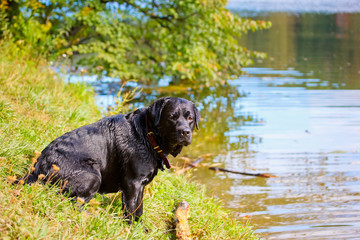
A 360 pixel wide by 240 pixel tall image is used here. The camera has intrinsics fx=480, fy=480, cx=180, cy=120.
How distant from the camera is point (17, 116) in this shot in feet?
21.8

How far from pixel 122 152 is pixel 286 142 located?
551 centimetres

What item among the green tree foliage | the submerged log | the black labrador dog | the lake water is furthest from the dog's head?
the green tree foliage

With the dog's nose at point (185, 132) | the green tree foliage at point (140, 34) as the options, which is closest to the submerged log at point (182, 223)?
the dog's nose at point (185, 132)

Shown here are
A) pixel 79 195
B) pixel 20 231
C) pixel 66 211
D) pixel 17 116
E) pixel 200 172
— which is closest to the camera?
pixel 20 231

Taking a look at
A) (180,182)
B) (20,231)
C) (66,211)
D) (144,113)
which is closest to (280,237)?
(180,182)

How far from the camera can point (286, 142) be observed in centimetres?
959

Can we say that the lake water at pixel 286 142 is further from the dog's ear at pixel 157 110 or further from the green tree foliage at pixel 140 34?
the dog's ear at pixel 157 110

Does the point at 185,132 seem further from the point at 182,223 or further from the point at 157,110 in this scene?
the point at 182,223

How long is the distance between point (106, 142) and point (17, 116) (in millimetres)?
2388

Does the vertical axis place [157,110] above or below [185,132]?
above

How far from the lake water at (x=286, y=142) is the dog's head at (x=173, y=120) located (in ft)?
6.16

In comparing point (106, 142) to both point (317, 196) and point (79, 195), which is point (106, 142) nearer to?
point (79, 195)

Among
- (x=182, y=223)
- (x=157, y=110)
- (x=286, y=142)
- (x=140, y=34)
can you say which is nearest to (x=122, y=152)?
(x=157, y=110)

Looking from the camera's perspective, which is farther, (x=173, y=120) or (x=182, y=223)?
(x=182, y=223)
